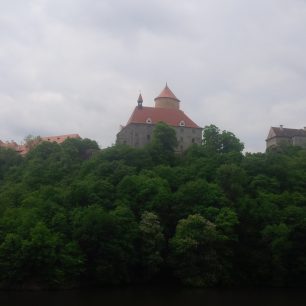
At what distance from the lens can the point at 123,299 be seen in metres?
37.9

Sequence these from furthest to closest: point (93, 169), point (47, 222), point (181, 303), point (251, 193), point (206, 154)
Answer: point (206, 154) → point (93, 169) → point (251, 193) → point (47, 222) → point (181, 303)

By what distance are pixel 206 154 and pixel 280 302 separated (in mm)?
36861

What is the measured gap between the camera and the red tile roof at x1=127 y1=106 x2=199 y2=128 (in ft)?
299

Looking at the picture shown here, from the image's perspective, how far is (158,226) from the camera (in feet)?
170

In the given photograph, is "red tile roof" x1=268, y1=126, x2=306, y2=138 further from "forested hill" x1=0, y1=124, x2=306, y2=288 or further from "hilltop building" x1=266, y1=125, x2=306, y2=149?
"forested hill" x1=0, y1=124, x2=306, y2=288

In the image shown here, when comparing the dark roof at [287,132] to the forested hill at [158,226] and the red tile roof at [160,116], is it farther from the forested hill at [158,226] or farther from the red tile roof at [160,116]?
the forested hill at [158,226]

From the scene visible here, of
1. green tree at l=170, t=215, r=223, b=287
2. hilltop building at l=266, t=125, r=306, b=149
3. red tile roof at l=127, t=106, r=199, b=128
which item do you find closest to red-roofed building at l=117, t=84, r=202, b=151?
red tile roof at l=127, t=106, r=199, b=128

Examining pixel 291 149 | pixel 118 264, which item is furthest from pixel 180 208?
pixel 291 149

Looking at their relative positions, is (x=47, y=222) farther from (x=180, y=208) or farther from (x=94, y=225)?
(x=180, y=208)

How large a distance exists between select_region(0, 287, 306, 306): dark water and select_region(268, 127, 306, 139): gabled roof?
60163 mm

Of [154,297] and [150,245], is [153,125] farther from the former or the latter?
[154,297]

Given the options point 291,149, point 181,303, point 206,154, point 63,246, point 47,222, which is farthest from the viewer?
point 291,149

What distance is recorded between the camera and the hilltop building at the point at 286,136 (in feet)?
332

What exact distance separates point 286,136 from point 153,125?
30122mm
